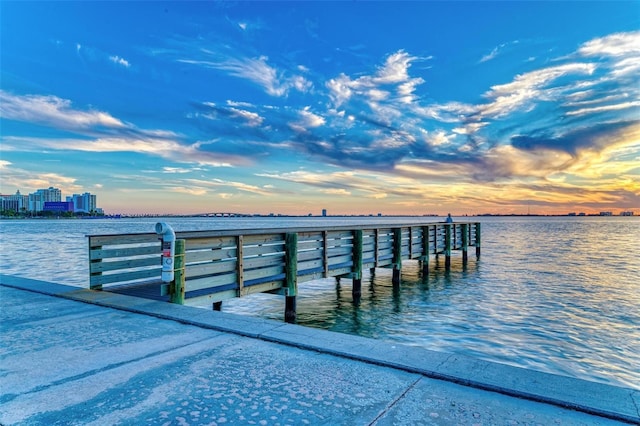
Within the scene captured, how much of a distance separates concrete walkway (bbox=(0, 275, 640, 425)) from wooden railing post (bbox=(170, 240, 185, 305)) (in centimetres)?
225

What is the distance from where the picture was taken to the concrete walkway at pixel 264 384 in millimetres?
2652

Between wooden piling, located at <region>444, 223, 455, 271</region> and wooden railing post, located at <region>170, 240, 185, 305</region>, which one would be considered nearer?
wooden railing post, located at <region>170, 240, 185, 305</region>

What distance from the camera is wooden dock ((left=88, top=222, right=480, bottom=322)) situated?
7.80m

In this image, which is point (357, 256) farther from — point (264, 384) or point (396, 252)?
point (264, 384)

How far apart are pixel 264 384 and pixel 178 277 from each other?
4614 millimetres

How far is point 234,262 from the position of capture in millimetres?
8641

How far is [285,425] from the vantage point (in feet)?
8.29

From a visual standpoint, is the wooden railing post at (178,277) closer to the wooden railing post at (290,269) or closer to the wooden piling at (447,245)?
the wooden railing post at (290,269)

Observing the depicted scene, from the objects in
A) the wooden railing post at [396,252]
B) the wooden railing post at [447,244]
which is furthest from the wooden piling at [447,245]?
the wooden railing post at [396,252]

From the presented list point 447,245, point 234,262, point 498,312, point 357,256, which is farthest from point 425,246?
point 234,262

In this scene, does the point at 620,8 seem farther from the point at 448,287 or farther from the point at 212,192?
the point at 212,192

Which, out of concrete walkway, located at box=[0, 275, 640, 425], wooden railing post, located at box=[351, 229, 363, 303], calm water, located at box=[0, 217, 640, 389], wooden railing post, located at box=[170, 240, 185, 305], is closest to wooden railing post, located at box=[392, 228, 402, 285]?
calm water, located at box=[0, 217, 640, 389]

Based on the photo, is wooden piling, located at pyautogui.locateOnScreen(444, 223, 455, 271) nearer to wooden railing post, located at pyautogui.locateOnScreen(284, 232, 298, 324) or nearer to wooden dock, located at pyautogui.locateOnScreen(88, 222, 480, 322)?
wooden dock, located at pyautogui.locateOnScreen(88, 222, 480, 322)

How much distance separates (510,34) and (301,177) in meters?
47.0
